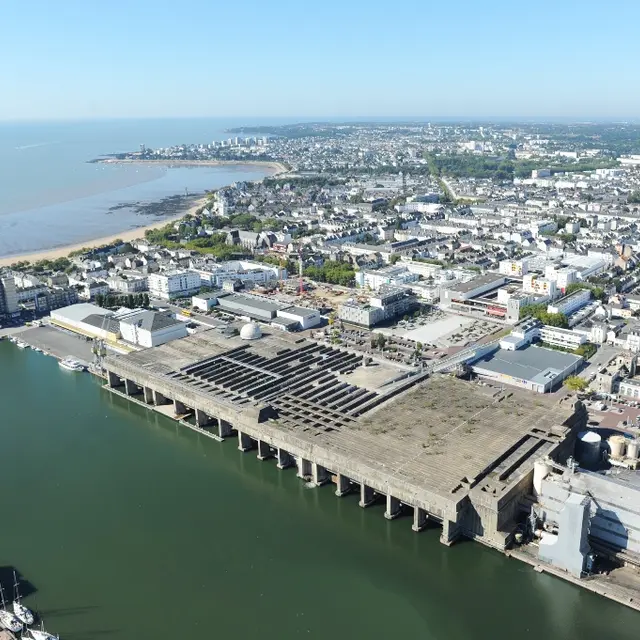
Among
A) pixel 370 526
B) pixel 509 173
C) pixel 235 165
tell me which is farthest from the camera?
pixel 235 165

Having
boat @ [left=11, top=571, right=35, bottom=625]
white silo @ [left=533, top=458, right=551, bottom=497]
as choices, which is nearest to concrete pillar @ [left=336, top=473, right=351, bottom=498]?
white silo @ [left=533, top=458, right=551, bottom=497]

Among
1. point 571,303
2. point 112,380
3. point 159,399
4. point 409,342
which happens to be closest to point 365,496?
point 159,399

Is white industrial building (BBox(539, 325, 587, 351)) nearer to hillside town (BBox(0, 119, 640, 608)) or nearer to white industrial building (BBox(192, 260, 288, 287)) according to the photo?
hillside town (BBox(0, 119, 640, 608))

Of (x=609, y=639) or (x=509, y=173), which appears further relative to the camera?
(x=509, y=173)

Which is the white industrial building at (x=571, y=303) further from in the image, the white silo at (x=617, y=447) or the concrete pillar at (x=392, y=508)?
the concrete pillar at (x=392, y=508)

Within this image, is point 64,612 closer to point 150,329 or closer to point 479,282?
point 150,329

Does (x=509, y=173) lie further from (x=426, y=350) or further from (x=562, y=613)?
(x=562, y=613)

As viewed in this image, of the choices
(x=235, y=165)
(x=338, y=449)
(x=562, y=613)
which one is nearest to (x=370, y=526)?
(x=338, y=449)
